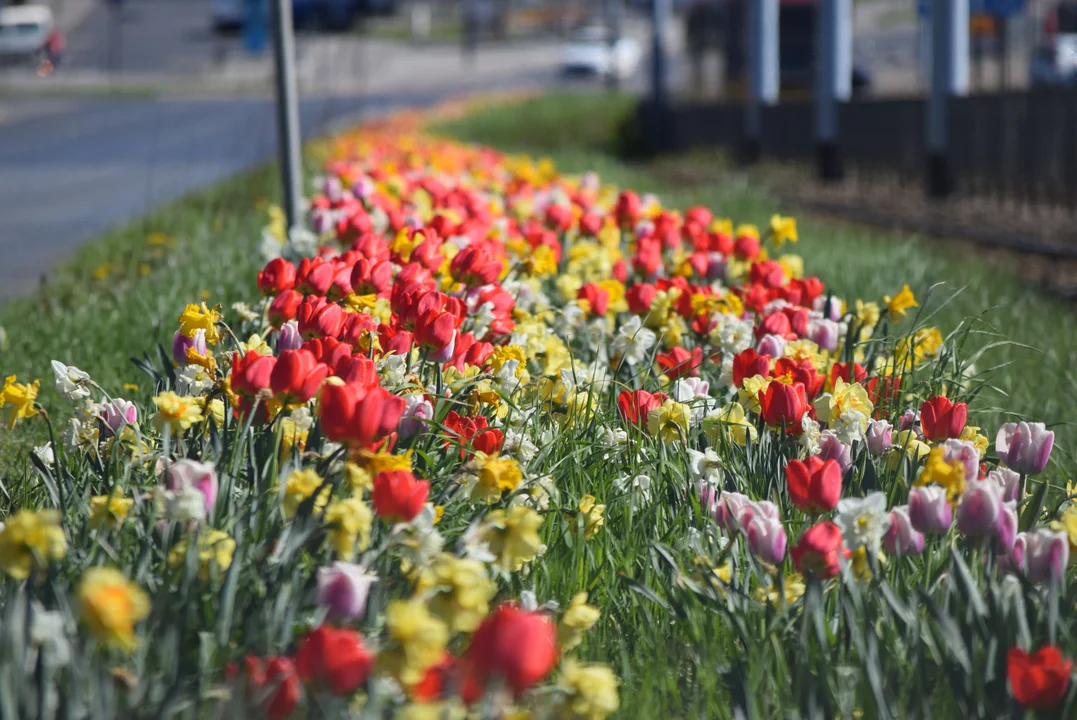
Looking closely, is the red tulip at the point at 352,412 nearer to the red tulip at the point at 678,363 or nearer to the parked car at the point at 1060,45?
the red tulip at the point at 678,363

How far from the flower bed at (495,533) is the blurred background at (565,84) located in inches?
153

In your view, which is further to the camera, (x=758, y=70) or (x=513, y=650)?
(x=758, y=70)

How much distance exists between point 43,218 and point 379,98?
3375cm

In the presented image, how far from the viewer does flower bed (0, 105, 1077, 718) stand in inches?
68.2

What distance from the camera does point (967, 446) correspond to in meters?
2.44

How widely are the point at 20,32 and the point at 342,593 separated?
60124 mm

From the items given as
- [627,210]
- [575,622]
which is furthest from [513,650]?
[627,210]

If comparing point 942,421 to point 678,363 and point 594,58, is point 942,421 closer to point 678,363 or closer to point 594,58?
point 678,363

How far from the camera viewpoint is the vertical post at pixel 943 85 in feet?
39.2

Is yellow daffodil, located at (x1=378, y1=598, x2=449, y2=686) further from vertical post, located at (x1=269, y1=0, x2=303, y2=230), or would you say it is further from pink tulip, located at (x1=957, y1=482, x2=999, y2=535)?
vertical post, located at (x1=269, y1=0, x2=303, y2=230)

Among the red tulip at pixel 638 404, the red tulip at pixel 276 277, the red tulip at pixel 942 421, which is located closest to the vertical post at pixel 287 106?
the red tulip at pixel 276 277

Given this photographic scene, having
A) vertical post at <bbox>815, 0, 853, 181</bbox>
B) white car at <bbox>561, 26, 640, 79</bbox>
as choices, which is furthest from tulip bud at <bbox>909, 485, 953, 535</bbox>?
white car at <bbox>561, 26, 640, 79</bbox>

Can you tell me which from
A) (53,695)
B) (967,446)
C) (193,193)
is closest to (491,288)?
Answer: (967,446)

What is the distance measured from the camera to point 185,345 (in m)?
2.87
